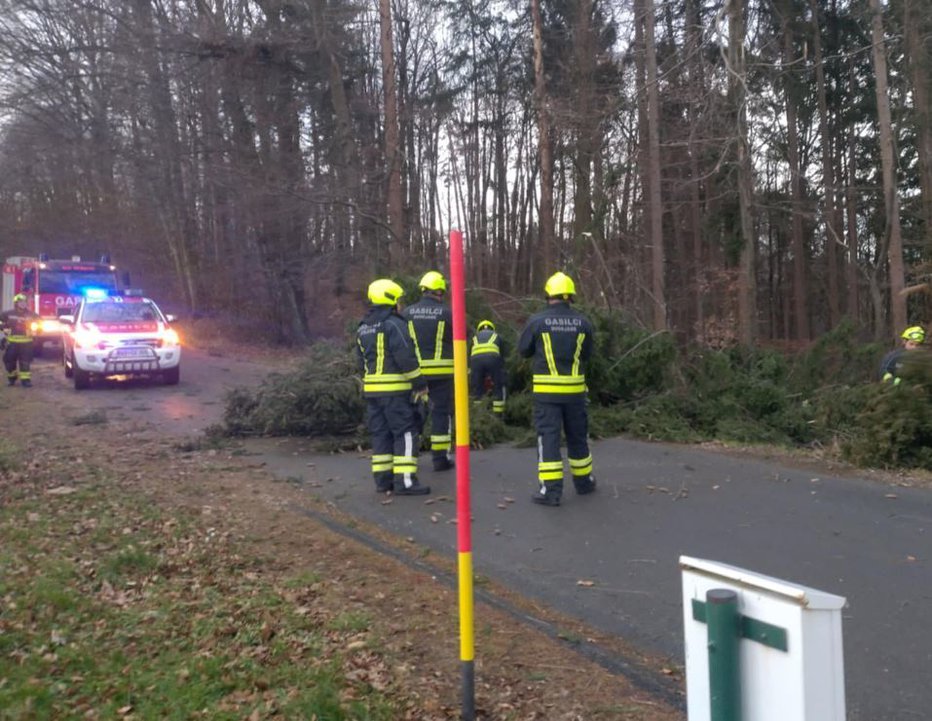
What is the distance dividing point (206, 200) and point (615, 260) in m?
15.2

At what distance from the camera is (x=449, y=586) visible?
20.2ft

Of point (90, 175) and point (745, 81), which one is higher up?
point (90, 175)

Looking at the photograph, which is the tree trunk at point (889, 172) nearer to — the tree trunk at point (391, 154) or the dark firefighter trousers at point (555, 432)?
the tree trunk at point (391, 154)

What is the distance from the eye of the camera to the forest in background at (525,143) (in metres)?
20.7

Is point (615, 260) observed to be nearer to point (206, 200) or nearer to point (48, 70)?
point (206, 200)

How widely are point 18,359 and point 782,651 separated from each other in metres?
19.8

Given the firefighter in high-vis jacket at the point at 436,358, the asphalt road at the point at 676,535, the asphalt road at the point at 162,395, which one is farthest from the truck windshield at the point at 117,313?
the firefighter in high-vis jacket at the point at 436,358

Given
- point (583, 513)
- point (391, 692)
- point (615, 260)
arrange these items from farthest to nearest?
point (615, 260) < point (583, 513) < point (391, 692)

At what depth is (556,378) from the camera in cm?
822

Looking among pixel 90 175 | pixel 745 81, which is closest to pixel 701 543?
pixel 745 81

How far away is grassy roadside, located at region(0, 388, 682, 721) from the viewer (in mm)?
4355

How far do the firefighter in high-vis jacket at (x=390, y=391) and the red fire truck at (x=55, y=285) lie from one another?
61.0ft

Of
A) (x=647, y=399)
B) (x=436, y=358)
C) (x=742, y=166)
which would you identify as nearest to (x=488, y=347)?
(x=647, y=399)

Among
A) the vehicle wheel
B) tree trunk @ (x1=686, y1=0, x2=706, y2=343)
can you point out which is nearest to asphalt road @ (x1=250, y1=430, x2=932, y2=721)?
tree trunk @ (x1=686, y1=0, x2=706, y2=343)
